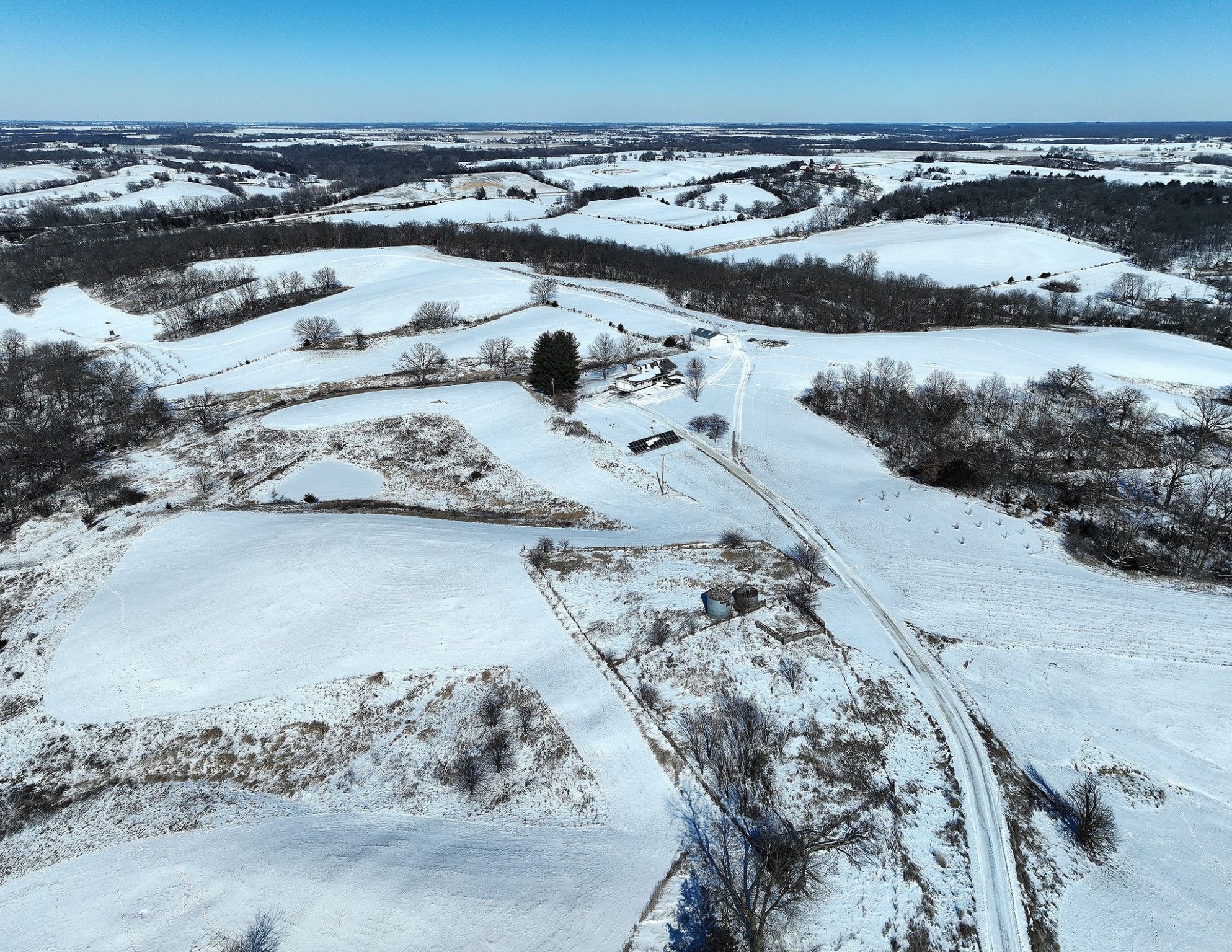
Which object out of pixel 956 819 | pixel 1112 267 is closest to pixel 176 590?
pixel 956 819

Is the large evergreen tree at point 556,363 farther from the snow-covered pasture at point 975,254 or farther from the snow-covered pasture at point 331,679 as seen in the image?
the snow-covered pasture at point 975,254

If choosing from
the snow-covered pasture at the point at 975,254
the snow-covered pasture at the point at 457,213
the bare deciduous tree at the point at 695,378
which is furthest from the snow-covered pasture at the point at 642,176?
the bare deciduous tree at the point at 695,378

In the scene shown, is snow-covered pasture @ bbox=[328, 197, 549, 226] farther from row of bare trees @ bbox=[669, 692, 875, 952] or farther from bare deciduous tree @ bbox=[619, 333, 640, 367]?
row of bare trees @ bbox=[669, 692, 875, 952]

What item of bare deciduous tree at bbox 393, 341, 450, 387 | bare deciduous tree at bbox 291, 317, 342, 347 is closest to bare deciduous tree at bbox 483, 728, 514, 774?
bare deciduous tree at bbox 393, 341, 450, 387

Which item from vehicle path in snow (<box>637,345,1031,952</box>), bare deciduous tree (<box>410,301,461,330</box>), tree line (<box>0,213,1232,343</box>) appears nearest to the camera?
vehicle path in snow (<box>637,345,1031,952</box>)

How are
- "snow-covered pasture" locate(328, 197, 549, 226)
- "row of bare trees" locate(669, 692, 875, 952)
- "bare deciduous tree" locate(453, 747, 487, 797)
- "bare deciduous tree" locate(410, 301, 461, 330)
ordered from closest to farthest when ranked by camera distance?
"row of bare trees" locate(669, 692, 875, 952) → "bare deciduous tree" locate(453, 747, 487, 797) → "bare deciduous tree" locate(410, 301, 461, 330) → "snow-covered pasture" locate(328, 197, 549, 226)

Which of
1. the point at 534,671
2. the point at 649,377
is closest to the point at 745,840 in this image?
the point at 534,671
